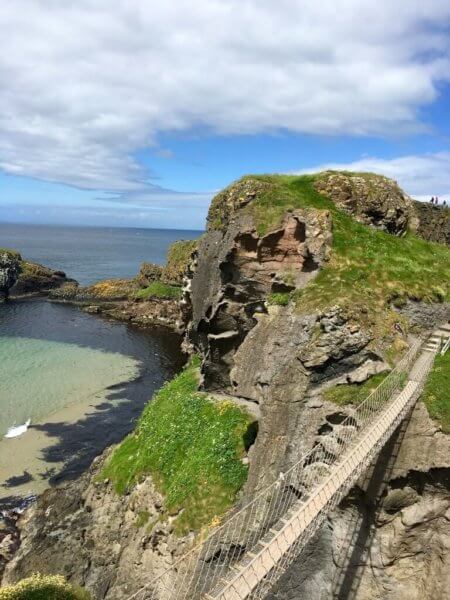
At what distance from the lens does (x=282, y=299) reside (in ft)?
90.2

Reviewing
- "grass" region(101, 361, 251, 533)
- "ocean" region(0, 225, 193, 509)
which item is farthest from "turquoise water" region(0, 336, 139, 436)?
"grass" region(101, 361, 251, 533)

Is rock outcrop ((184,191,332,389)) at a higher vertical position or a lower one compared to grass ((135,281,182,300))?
higher

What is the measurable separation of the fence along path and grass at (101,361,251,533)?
2.50m

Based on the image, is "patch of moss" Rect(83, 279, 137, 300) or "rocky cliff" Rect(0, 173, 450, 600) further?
"patch of moss" Rect(83, 279, 137, 300)

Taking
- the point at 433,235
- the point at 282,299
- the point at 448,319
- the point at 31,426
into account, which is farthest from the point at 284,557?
the point at 433,235

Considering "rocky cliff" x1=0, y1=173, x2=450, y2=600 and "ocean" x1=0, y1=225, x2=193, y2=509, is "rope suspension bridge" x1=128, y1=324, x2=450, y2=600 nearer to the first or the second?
"rocky cliff" x1=0, y1=173, x2=450, y2=600

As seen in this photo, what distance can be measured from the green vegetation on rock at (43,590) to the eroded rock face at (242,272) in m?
15.9

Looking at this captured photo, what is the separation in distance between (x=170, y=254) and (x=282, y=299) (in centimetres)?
8668

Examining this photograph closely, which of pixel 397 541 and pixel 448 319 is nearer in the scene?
pixel 397 541

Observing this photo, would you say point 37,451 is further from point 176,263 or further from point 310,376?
point 176,263

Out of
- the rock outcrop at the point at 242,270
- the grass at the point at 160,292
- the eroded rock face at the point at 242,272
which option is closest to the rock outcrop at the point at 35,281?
the grass at the point at 160,292

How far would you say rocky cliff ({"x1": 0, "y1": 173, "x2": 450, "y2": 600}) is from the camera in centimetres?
1878

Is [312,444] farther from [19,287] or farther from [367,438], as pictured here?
[19,287]

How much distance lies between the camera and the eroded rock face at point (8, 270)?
112062mm
